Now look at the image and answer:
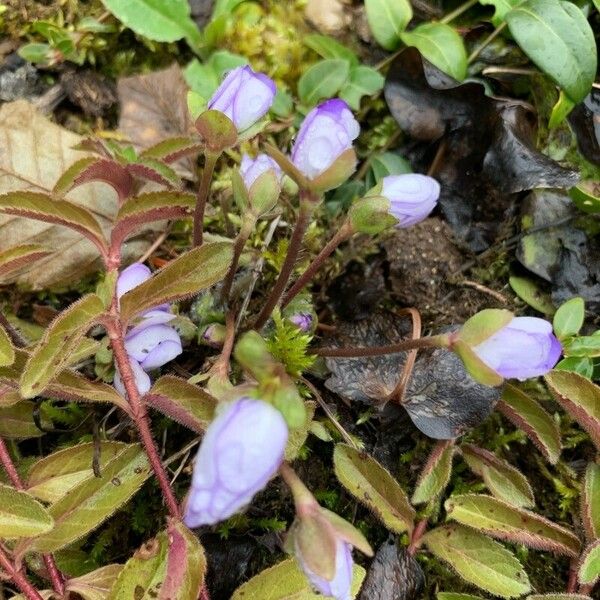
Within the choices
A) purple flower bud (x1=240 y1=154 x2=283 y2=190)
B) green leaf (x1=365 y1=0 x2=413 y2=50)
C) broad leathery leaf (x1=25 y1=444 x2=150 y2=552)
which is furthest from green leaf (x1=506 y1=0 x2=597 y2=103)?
broad leathery leaf (x1=25 y1=444 x2=150 y2=552)

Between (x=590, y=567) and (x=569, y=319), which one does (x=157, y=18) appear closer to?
(x=569, y=319)

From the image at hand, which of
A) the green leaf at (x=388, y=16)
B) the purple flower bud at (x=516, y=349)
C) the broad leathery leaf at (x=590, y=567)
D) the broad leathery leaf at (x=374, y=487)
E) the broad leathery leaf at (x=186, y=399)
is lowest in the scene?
the broad leathery leaf at (x=590, y=567)

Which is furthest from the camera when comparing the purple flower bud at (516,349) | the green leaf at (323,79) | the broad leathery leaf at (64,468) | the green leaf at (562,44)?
the green leaf at (323,79)

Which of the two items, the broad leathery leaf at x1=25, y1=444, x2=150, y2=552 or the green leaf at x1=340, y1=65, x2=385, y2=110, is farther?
the green leaf at x1=340, y1=65, x2=385, y2=110

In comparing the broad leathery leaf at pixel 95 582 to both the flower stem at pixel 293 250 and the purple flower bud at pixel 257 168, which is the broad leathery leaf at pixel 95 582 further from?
the purple flower bud at pixel 257 168

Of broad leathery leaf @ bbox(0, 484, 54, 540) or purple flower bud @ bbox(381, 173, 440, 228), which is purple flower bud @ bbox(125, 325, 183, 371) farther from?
purple flower bud @ bbox(381, 173, 440, 228)

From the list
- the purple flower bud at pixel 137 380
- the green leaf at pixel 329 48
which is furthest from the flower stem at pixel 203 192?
the green leaf at pixel 329 48
